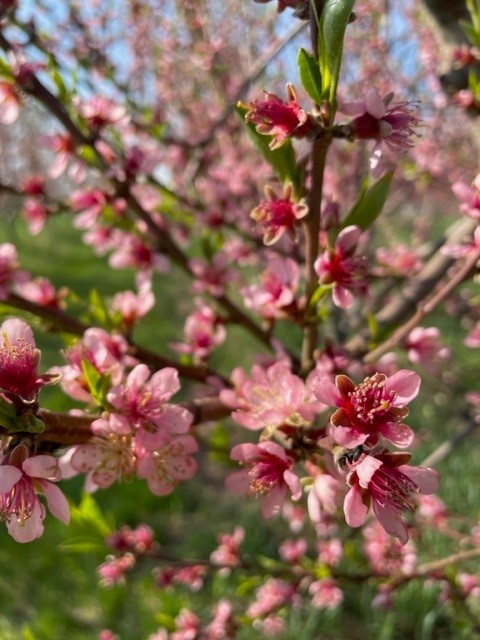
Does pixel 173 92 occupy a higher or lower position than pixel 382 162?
lower

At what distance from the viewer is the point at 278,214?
2.82 feet

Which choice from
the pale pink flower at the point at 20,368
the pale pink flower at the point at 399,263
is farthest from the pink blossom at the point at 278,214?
the pale pink flower at the point at 399,263

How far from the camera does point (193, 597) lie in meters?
3.05

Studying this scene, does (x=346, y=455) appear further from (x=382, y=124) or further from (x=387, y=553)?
(x=387, y=553)

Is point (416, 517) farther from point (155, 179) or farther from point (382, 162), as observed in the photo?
point (382, 162)

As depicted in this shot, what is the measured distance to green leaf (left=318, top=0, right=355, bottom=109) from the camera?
2.01ft

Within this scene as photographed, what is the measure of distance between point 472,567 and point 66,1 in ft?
9.57

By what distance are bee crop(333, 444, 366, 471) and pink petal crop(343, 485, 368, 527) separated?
3 centimetres

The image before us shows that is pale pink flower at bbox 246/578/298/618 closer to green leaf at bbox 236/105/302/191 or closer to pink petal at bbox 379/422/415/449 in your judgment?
pink petal at bbox 379/422/415/449

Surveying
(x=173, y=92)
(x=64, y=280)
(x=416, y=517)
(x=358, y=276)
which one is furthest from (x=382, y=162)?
(x=64, y=280)

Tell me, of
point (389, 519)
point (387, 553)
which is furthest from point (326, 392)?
point (387, 553)

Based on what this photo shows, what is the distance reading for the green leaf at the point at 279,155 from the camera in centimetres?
80

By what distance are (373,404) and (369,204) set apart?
321 millimetres

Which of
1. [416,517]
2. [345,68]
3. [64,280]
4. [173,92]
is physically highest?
[173,92]
